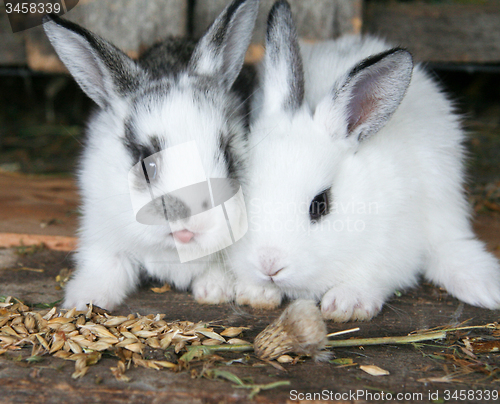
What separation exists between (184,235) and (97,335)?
0.50 meters

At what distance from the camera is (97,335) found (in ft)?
6.32

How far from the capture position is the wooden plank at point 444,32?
11.8 ft

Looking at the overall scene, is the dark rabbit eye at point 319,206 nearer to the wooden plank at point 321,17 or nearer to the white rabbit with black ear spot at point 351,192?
the white rabbit with black ear spot at point 351,192

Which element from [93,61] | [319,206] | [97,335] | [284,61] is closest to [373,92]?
[284,61]

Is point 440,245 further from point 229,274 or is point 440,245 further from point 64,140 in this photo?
point 64,140

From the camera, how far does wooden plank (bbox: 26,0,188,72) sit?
3230mm

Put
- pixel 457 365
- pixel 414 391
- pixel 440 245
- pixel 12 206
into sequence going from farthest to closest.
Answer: pixel 12 206, pixel 440 245, pixel 457 365, pixel 414 391

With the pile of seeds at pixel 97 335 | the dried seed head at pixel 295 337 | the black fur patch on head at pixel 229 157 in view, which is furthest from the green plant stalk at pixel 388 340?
the black fur patch on head at pixel 229 157

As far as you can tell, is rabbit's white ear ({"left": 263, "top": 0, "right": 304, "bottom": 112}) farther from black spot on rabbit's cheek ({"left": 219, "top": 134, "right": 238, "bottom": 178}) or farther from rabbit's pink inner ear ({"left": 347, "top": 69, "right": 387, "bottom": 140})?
black spot on rabbit's cheek ({"left": 219, "top": 134, "right": 238, "bottom": 178})

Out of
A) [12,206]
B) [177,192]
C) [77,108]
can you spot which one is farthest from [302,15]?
[77,108]

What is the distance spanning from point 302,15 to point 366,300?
1.99 metres

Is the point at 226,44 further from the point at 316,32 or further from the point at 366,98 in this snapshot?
the point at 316,32

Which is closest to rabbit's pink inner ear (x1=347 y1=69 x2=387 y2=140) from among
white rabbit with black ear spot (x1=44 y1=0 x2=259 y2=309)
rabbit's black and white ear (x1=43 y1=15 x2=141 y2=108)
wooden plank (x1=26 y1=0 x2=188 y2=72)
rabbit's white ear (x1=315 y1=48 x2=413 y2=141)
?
rabbit's white ear (x1=315 y1=48 x2=413 y2=141)

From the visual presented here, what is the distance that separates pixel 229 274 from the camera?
2318 mm
